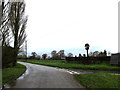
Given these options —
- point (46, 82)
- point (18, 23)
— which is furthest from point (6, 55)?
point (18, 23)

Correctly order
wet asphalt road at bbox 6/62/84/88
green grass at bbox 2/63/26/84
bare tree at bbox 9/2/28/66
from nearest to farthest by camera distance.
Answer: wet asphalt road at bbox 6/62/84/88 → green grass at bbox 2/63/26/84 → bare tree at bbox 9/2/28/66

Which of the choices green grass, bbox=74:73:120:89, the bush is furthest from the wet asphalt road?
the bush

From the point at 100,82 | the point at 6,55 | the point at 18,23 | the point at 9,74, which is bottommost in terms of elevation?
the point at 9,74

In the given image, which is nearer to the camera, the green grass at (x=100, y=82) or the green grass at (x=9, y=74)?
the green grass at (x=100, y=82)

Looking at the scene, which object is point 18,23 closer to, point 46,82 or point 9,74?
point 9,74

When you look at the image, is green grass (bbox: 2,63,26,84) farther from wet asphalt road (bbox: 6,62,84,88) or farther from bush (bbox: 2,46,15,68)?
bush (bbox: 2,46,15,68)

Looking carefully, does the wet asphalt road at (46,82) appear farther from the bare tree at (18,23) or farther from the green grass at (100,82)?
the bare tree at (18,23)

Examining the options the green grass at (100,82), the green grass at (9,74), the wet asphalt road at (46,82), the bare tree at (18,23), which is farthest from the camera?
the bare tree at (18,23)

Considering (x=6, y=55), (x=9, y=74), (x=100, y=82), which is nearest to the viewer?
(x=6, y=55)

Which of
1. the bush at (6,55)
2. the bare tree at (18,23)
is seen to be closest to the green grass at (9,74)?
the bush at (6,55)

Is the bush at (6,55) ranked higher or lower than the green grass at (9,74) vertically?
higher

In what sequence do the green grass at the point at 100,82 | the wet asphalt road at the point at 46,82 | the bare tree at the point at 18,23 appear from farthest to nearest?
1. the bare tree at the point at 18,23
2. the wet asphalt road at the point at 46,82
3. the green grass at the point at 100,82

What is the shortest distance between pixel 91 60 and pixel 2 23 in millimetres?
16876

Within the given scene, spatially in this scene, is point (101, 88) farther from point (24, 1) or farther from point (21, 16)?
point (24, 1)
